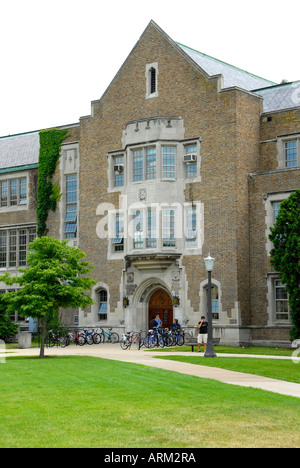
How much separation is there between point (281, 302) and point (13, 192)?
1995cm

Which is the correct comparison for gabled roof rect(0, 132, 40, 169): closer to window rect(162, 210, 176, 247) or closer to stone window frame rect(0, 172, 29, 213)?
stone window frame rect(0, 172, 29, 213)

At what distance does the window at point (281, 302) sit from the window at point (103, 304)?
9.83 meters

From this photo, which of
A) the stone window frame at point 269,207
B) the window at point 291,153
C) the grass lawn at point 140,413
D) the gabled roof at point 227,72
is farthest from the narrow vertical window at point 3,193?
the grass lawn at point 140,413

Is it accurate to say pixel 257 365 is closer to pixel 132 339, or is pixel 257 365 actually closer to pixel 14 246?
pixel 132 339

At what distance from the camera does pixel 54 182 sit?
41.8 metres

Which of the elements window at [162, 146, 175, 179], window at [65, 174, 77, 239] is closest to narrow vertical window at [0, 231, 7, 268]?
window at [65, 174, 77, 239]

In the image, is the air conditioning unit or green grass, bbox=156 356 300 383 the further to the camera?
the air conditioning unit

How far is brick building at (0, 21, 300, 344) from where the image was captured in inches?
1334

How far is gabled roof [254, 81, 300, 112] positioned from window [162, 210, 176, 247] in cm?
802

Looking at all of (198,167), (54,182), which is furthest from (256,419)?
(54,182)

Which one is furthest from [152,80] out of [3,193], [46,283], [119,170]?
[46,283]

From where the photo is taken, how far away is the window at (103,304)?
3838cm

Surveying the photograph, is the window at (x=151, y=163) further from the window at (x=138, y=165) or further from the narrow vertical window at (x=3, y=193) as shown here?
the narrow vertical window at (x=3, y=193)

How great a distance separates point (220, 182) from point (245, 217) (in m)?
2.18
